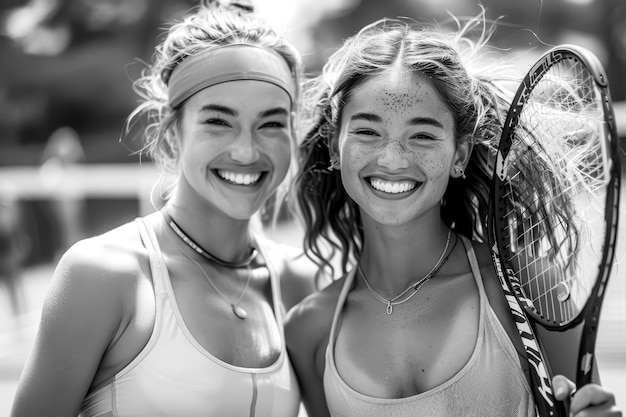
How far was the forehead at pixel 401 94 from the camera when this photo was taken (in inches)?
102

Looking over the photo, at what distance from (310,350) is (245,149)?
0.72 metres

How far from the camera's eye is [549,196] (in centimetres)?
255

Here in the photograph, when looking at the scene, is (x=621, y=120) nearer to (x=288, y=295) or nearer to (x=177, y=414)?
(x=288, y=295)

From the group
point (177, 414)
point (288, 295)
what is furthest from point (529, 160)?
point (177, 414)

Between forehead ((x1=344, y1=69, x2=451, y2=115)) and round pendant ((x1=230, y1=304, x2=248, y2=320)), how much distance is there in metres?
0.80

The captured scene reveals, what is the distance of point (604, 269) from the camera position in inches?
76.1

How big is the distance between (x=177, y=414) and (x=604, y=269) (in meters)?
1.35

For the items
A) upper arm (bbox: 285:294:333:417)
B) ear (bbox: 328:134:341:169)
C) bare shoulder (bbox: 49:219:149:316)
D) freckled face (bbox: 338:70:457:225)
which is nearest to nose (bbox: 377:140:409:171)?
freckled face (bbox: 338:70:457:225)

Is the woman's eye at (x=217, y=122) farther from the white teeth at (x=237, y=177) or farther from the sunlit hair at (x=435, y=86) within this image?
the sunlit hair at (x=435, y=86)

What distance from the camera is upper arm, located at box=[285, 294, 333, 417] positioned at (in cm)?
276

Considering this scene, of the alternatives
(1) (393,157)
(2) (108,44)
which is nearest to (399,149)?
(1) (393,157)

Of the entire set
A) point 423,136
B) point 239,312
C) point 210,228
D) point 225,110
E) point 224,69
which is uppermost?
point 224,69

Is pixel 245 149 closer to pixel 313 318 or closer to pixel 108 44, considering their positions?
pixel 313 318

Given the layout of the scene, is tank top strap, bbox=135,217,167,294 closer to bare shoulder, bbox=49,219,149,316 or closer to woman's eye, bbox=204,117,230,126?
bare shoulder, bbox=49,219,149,316
